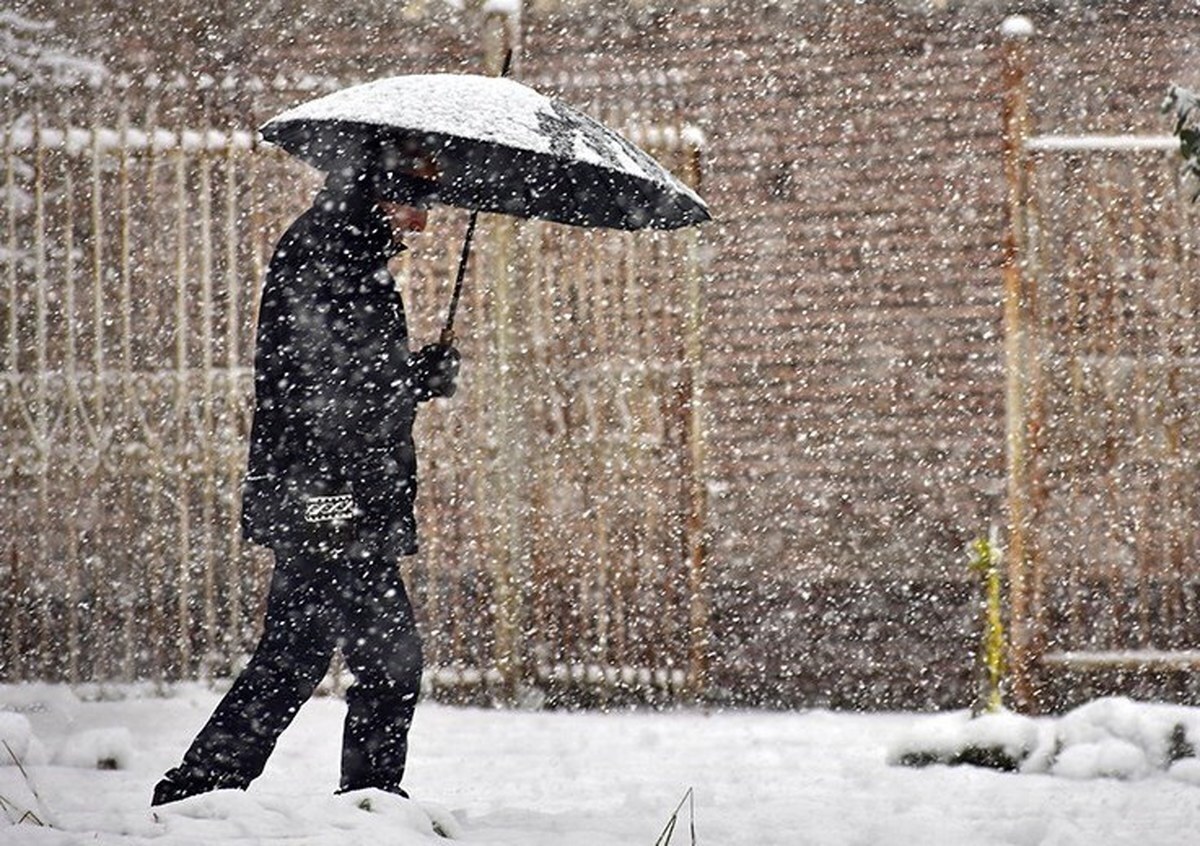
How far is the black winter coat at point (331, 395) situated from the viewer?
190 inches

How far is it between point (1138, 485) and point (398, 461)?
14.7 feet

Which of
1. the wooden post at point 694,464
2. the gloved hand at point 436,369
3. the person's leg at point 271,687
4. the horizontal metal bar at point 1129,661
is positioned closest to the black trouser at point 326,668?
the person's leg at point 271,687

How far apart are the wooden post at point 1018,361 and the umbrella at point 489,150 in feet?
8.55

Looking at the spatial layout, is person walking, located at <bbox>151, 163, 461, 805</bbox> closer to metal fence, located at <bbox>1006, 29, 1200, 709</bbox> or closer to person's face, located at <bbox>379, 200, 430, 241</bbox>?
person's face, located at <bbox>379, 200, 430, 241</bbox>

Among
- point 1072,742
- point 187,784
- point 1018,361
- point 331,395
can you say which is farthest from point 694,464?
point 187,784

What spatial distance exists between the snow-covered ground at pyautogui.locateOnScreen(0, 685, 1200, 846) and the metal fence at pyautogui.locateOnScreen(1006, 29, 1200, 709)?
97cm

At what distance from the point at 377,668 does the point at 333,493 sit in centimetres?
52

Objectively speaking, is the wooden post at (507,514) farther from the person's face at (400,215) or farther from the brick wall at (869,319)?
the person's face at (400,215)

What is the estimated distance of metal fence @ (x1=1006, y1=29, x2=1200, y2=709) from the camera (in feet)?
25.6

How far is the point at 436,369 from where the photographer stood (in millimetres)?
5117

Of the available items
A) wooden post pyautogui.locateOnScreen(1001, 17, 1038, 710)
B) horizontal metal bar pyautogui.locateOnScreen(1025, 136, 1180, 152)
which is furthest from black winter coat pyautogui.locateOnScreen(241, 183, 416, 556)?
horizontal metal bar pyautogui.locateOnScreen(1025, 136, 1180, 152)

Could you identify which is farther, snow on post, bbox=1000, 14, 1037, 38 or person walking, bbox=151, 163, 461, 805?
snow on post, bbox=1000, 14, 1037, 38

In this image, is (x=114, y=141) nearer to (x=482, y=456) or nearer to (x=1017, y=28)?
(x=482, y=456)

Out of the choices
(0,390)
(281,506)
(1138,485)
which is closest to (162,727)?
(0,390)
